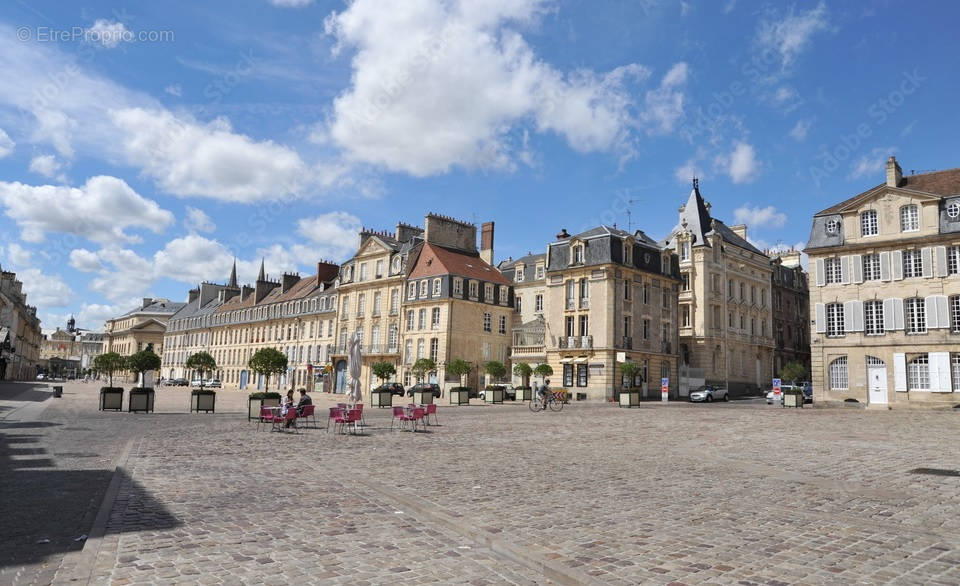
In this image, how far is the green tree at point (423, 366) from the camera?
1740 inches

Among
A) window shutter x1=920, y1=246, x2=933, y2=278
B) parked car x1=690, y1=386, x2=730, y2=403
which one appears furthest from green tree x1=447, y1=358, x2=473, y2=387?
window shutter x1=920, y1=246, x2=933, y2=278

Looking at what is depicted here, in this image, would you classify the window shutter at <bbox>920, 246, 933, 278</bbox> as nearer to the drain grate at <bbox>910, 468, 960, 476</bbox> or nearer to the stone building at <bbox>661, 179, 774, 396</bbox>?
the stone building at <bbox>661, 179, 774, 396</bbox>

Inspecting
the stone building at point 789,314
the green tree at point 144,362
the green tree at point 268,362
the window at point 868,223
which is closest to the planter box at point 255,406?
the green tree at point 268,362

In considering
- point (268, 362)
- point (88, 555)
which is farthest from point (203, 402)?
point (88, 555)

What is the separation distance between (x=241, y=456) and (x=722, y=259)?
151 feet

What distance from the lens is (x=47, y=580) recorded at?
4840mm

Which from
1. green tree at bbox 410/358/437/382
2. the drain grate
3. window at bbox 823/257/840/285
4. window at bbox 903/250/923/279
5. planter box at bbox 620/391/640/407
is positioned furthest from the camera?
green tree at bbox 410/358/437/382

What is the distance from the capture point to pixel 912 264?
31.5 metres

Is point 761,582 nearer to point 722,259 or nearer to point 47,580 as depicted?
point 47,580

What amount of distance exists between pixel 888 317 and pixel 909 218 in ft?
16.5

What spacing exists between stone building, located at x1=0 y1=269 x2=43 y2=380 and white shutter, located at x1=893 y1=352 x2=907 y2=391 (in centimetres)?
5476

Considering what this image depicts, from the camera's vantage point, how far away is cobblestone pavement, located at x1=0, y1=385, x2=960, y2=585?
526 cm

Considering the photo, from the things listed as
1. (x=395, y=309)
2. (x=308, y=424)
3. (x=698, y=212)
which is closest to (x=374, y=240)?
(x=395, y=309)

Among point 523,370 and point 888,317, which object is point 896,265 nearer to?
point 888,317
